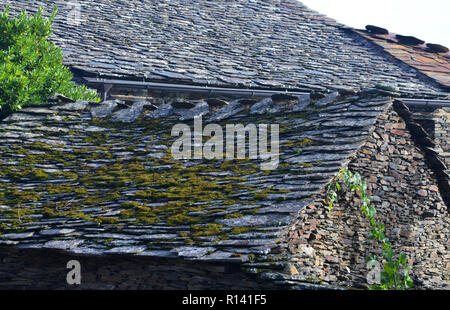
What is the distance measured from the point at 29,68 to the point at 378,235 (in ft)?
23.3

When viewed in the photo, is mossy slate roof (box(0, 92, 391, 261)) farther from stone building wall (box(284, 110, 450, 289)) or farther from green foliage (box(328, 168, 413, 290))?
stone building wall (box(284, 110, 450, 289))

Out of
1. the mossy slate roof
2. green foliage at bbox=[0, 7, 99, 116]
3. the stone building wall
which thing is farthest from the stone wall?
green foliage at bbox=[0, 7, 99, 116]

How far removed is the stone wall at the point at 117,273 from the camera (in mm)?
5930

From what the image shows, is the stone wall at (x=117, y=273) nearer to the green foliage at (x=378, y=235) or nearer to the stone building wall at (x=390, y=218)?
the stone building wall at (x=390, y=218)

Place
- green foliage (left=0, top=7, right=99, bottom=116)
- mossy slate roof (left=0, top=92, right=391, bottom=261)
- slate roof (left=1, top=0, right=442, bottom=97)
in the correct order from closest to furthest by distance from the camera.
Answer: mossy slate roof (left=0, top=92, right=391, bottom=261), green foliage (left=0, top=7, right=99, bottom=116), slate roof (left=1, top=0, right=442, bottom=97)

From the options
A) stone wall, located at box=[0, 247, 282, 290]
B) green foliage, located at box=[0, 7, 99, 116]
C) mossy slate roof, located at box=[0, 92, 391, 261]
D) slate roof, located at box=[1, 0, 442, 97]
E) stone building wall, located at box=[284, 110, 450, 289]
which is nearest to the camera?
stone wall, located at box=[0, 247, 282, 290]

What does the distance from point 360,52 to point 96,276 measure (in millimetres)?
10605

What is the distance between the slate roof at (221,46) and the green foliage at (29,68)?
0.75 metres

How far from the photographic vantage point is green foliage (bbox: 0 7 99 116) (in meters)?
10.6

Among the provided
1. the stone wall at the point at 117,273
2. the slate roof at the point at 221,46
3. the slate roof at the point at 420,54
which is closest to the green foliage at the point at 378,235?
the stone wall at the point at 117,273

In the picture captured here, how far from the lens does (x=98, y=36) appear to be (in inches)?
557

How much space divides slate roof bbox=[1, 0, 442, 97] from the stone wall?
5.66 meters

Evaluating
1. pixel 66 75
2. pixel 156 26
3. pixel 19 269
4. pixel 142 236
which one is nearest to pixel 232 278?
pixel 142 236

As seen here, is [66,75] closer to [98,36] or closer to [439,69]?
[98,36]
